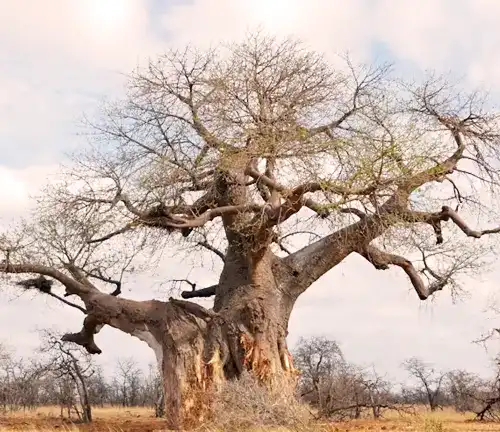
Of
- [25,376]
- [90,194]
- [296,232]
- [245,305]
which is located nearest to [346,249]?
[296,232]

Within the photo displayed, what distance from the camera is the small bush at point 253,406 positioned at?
361 inches

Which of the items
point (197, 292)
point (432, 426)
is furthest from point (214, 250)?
point (432, 426)

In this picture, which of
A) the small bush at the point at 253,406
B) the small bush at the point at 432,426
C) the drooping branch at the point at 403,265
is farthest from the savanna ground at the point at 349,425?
A: the drooping branch at the point at 403,265

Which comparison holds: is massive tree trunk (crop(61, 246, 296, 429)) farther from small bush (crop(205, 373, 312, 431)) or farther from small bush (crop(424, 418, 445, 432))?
small bush (crop(424, 418, 445, 432))

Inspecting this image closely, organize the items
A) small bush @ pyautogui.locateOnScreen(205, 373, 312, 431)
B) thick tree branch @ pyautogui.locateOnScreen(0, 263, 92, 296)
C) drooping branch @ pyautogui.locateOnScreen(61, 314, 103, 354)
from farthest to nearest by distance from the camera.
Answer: drooping branch @ pyautogui.locateOnScreen(61, 314, 103, 354)
thick tree branch @ pyautogui.locateOnScreen(0, 263, 92, 296)
small bush @ pyautogui.locateOnScreen(205, 373, 312, 431)

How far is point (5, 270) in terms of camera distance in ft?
37.5

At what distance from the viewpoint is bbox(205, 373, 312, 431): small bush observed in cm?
918

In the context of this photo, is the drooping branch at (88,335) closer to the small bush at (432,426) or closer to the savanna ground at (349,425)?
the savanna ground at (349,425)

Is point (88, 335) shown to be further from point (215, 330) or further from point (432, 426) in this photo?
point (432, 426)

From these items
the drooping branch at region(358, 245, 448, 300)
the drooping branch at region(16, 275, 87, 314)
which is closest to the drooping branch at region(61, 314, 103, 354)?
the drooping branch at region(16, 275, 87, 314)

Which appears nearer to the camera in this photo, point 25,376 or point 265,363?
point 265,363

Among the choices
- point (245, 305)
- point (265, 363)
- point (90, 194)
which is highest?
point (90, 194)

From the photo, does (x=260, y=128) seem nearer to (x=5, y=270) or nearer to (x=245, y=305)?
(x=245, y=305)

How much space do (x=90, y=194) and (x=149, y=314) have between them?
2.11 meters
